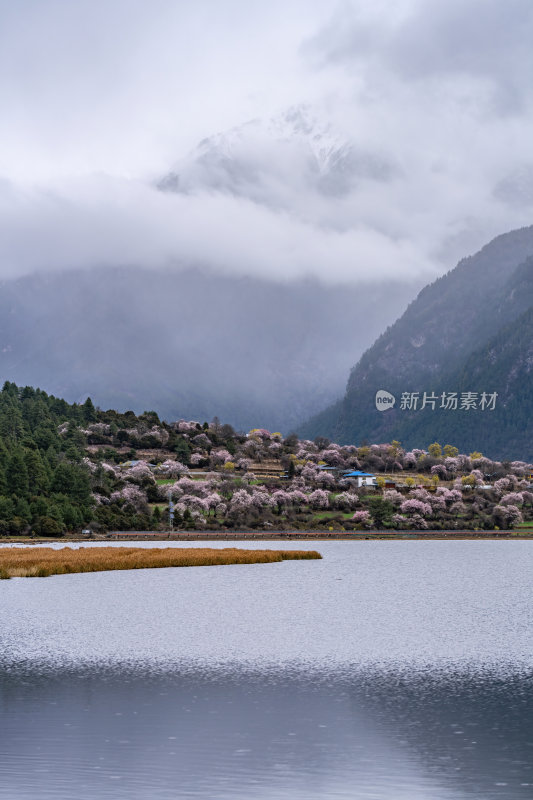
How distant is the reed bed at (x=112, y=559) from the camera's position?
7569 cm

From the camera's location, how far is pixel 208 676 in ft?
102

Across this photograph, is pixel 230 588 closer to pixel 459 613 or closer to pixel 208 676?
pixel 459 613

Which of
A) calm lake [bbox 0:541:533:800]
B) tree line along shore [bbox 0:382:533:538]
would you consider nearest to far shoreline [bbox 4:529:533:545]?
tree line along shore [bbox 0:382:533:538]

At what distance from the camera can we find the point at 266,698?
89.8ft

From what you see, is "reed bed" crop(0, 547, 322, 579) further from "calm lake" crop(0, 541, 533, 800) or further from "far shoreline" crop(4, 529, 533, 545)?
"far shoreline" crop(4, 529, 533, 545)

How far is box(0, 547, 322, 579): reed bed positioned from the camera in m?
75.7

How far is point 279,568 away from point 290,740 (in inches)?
2652

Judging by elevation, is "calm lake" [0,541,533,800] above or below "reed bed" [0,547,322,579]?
above

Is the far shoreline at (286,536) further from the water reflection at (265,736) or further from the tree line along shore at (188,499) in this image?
the water reflection at (265,736)

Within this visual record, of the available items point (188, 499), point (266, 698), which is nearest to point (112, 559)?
point (266, 698)

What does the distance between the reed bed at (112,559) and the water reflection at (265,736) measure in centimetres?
4660

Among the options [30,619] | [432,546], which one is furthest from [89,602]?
[432,546]

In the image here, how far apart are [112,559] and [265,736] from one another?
6110 cm

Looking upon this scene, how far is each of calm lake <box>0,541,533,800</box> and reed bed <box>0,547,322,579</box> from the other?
57.9ft
